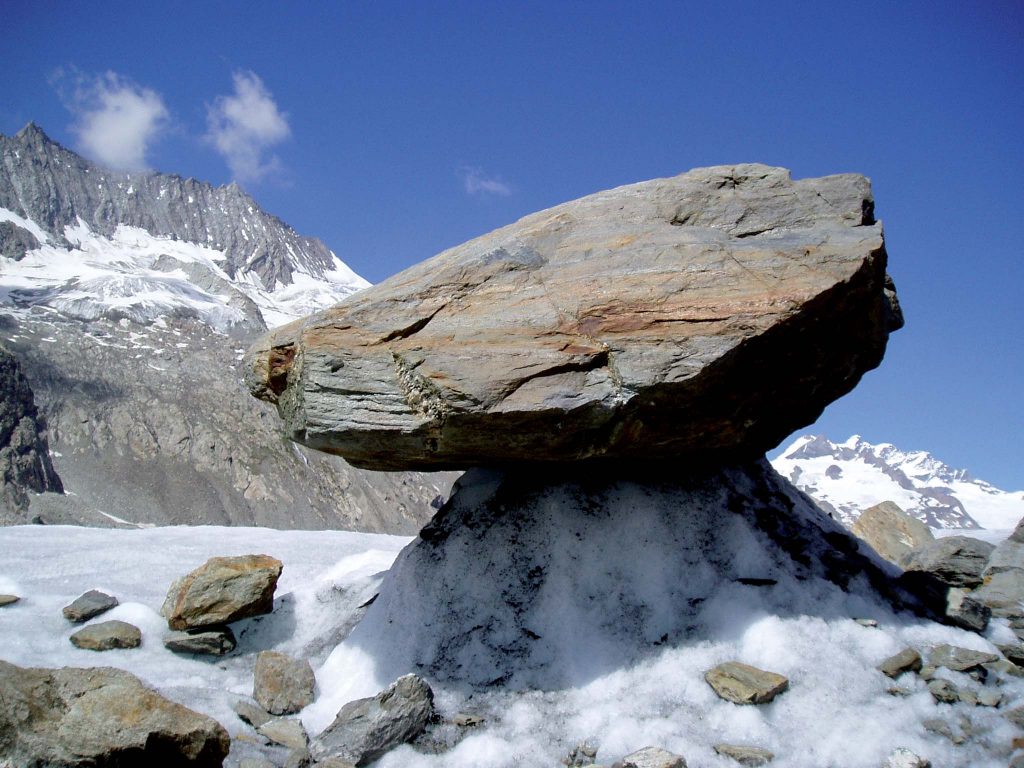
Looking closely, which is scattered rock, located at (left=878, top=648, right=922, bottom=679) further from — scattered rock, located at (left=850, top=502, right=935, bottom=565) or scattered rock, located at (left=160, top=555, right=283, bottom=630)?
scattered rock, located at (left=160, top=555, right=283, bottom=630)

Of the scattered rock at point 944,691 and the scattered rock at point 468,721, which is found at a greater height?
the scattered rock at point 944,691

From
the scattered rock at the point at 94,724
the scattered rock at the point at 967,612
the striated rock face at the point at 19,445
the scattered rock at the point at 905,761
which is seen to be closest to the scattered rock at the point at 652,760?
the scattered rock at the point at 905,761

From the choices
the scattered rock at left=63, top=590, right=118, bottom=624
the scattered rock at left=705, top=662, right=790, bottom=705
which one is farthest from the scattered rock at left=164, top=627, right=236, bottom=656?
the scattered rock at left=705, top=662, right=790, bottom=705

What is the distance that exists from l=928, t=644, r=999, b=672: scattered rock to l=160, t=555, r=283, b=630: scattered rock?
8.58m

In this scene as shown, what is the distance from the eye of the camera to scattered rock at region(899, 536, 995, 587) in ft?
34.0

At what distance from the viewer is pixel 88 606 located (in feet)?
29.3

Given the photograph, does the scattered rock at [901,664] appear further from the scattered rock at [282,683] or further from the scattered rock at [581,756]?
the scattered rock at [282,683]

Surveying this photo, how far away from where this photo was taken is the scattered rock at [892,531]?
1477 cm

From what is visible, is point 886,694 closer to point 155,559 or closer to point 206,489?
point 155,559

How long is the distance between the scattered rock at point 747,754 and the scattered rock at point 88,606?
8.00 m

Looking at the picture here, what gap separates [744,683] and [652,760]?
1560 mm

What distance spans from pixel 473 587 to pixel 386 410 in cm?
279

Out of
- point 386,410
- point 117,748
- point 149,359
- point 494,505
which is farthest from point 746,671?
point 149,359

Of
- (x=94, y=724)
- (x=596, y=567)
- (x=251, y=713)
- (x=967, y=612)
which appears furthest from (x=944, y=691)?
(x=94, y=724)
